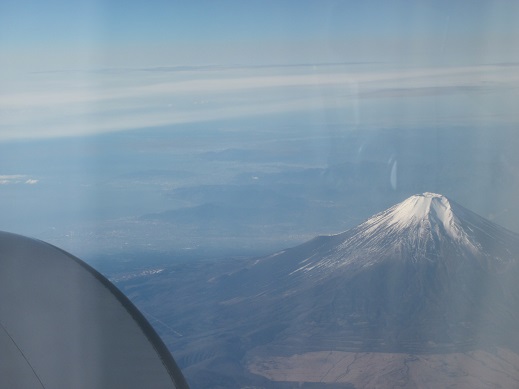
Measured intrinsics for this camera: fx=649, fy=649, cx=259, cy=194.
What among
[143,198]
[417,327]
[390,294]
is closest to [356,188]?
[390,294]

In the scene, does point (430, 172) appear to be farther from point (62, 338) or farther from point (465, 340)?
point (62, 338)

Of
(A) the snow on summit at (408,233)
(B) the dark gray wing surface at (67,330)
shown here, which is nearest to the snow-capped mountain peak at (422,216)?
(A) the snow on summit at (408,233)

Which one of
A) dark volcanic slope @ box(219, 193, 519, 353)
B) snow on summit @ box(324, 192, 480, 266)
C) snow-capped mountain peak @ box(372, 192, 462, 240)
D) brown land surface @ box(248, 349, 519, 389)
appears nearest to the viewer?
brown land surface @ box(248, 349, 519, 389)

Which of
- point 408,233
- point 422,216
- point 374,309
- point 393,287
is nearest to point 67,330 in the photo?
point 374,309

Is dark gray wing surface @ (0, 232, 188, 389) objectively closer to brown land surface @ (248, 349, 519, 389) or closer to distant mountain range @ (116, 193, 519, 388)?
distant mountain range @ (116, 193, 519, 388)

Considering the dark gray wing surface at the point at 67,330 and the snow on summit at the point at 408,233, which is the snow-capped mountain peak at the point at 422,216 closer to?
the snow on summit at the point at 408,233

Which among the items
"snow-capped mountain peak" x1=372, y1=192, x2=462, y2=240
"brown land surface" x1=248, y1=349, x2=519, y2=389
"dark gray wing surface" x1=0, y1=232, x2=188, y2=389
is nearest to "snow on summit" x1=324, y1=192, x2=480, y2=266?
"snow-capped mountain peak" x1=372, y1=192, x2=462, y2=240

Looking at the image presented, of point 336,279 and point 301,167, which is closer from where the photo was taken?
point 336,279
